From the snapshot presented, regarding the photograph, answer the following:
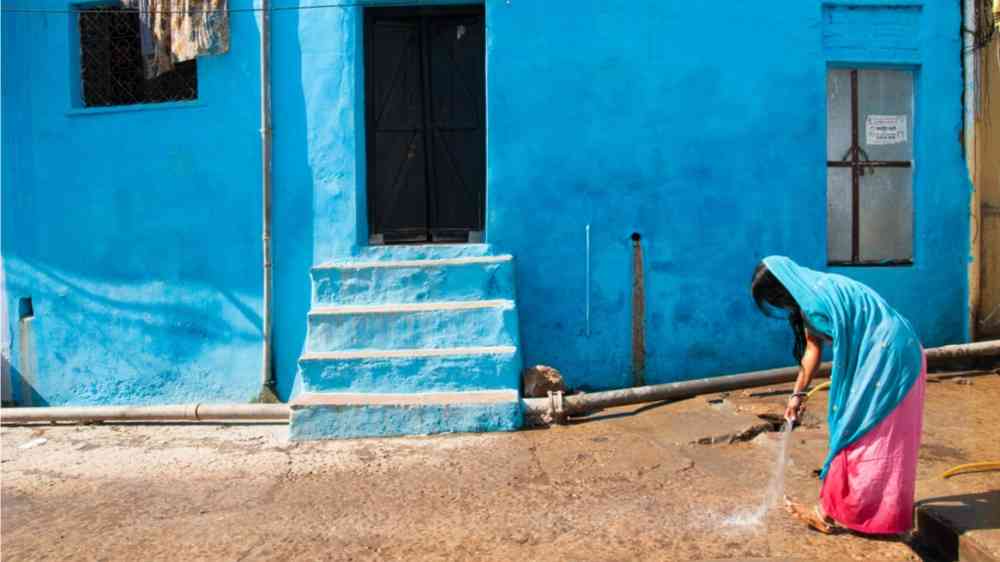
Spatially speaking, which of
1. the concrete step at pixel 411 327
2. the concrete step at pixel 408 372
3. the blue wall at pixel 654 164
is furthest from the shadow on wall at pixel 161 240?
the blue wall at pixel 654 164

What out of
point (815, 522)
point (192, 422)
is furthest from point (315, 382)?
point (815, 522)

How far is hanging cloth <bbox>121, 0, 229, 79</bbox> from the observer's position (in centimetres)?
702

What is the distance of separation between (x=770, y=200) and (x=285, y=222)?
14.1ft

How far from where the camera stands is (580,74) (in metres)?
6.78

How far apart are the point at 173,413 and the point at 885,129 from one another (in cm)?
671

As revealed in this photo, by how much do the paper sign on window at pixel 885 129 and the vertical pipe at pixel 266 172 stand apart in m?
5.44

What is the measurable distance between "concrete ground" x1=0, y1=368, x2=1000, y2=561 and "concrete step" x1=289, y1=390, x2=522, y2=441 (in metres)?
0.13

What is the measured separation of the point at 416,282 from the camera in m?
6.36

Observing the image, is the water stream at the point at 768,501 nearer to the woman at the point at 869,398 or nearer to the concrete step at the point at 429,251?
the woman at the point at 869,398

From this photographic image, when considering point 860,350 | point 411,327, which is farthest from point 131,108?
point 860,350

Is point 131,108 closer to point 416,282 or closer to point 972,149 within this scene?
point 416,282

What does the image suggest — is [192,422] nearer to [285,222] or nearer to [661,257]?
[285,222]

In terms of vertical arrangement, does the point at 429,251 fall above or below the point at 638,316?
above

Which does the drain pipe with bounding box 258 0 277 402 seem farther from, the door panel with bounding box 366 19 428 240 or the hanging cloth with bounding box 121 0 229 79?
the door panel with bounding box 366 19 428 240
